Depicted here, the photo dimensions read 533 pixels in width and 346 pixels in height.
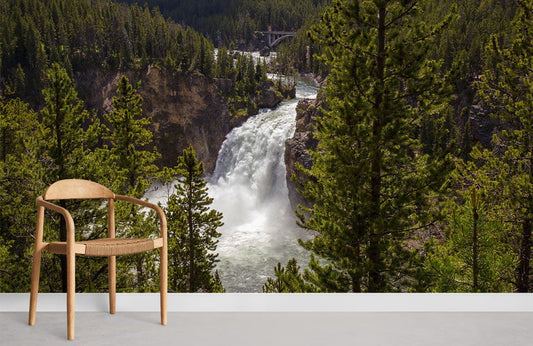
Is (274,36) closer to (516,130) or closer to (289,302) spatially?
(516,130)

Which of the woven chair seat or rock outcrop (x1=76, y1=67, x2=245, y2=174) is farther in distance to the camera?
rock outcrop (x1=76, y1=67, x2=245, y2=174)

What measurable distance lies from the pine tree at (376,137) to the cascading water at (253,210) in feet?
2.07

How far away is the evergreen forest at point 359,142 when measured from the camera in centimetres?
334

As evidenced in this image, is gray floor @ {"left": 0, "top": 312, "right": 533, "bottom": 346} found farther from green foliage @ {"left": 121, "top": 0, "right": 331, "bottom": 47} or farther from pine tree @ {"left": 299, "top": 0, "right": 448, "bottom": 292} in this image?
green foliage @ {"left": 121, "top": 0, "right": 331, "bottom": 47}

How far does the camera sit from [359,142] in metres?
3.70

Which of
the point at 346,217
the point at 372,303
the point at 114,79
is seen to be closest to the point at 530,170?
the point at 346,217

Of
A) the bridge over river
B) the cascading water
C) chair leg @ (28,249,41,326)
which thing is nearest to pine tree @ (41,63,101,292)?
the cascading water

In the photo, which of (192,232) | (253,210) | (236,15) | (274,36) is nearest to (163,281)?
(192,232)

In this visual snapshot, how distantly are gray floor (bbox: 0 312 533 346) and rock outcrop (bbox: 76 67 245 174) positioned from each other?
240cm

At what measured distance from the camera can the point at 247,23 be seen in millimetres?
5070

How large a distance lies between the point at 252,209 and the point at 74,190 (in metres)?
2.80

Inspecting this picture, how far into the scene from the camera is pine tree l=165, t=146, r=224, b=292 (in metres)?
4.35

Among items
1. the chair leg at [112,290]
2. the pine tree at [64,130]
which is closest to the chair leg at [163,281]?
the chair leg at [112,290]

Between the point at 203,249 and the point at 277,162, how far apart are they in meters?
2.41
